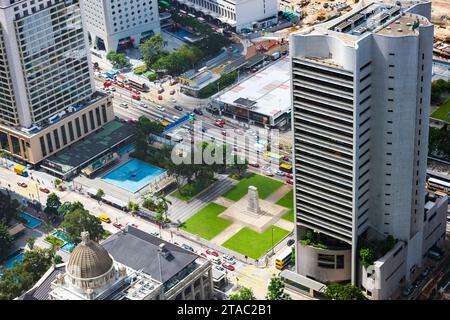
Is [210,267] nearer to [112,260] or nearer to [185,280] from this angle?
[185,280]

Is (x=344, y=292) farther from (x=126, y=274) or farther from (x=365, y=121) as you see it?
(x=126, y=274)

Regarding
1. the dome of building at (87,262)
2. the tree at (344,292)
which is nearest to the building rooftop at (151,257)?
the dome of building at (87,262)

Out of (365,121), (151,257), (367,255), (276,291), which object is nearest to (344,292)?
(367,255)

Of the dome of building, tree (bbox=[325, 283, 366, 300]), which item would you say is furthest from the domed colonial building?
tree (bbox=[325, 283, 366, 300])

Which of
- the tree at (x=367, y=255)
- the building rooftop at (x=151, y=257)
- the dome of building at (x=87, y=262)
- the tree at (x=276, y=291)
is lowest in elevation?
the tree at (x=276, y=291)

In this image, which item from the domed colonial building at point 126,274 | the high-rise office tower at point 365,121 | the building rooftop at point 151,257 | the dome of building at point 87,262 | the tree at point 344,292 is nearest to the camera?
the dome of building at point 87,262

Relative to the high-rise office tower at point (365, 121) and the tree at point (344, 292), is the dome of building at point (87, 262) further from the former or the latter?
the tree at point (344, 292)
